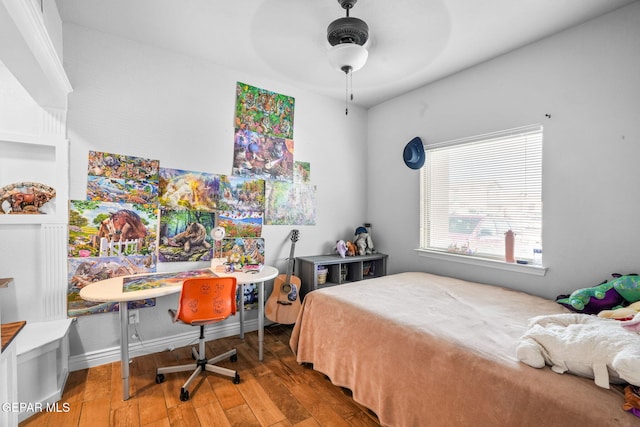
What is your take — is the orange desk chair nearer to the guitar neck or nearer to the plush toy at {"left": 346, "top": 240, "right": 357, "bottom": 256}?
the guitar neck

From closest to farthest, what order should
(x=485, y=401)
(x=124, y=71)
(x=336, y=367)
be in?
(x=485, y=401) < (x=336, y=367) < (x=124, y=71)

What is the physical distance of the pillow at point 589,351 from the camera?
3.46 ft

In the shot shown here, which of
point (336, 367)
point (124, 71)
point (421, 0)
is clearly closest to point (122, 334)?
point (336, 367)

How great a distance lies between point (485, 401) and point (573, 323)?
643mm

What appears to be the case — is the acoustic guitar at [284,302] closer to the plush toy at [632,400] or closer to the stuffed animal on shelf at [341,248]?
the stuffed animal on shelf at [341,248]

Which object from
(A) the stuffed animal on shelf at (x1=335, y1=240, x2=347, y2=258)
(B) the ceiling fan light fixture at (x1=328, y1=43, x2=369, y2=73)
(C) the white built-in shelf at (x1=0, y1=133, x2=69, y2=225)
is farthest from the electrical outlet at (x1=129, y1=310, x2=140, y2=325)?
(B) the ceiling fan light fixture at (x1=328, y1=43, x2=369, y2=73)

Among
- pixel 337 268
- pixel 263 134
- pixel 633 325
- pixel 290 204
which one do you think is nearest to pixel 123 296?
pixel 290 204

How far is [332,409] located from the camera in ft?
6.07

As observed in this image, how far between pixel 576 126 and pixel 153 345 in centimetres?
383

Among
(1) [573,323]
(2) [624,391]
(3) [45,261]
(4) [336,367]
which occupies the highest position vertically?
(3) [45,261]

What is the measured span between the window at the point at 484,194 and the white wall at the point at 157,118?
4.32 feet

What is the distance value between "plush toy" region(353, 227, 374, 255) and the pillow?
7.26ft

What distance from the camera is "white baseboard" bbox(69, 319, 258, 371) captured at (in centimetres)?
225

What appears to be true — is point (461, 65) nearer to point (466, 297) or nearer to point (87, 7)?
point (466, 297)
